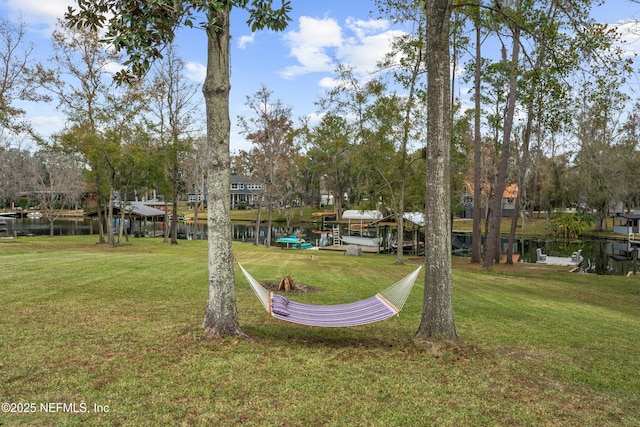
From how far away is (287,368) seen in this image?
A: 4.30m

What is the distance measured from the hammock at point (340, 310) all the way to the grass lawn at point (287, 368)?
1.14ft

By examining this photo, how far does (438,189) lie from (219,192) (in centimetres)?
259

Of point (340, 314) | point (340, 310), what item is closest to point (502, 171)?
point (340, 310)

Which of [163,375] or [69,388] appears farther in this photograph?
[163,375]

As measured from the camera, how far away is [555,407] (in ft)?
12.1

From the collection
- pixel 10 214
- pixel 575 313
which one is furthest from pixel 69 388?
pixel 10 214

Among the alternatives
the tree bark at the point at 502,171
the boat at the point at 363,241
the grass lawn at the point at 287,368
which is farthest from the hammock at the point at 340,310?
the boat at the point at 363,241

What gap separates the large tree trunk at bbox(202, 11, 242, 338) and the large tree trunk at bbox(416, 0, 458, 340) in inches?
92.7

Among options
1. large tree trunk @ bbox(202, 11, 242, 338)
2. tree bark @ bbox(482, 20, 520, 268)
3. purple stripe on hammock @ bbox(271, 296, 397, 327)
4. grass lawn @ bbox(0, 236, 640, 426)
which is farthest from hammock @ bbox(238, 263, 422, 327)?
tree bark @ bbox(482, 20, 520, 268)

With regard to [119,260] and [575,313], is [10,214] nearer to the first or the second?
[119,260]

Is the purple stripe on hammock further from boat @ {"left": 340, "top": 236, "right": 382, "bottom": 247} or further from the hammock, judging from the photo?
boat @ {"left": 340, "top": 236, "right": 382, "bottom": 247}

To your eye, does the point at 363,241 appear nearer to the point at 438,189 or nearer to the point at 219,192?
the point at 438,189

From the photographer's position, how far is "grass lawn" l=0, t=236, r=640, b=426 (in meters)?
3.40

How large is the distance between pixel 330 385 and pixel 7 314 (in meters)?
4.86
